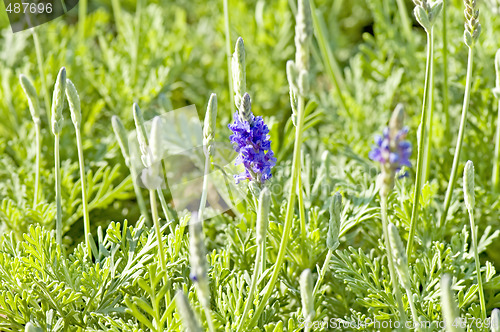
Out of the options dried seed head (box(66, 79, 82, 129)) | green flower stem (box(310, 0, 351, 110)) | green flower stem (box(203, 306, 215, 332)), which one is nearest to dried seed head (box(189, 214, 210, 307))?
green flower stem (box(203, 306, 215, 332))

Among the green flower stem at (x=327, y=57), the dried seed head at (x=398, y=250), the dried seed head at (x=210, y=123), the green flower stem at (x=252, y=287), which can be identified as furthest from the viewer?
the green flower stem at (x=327, y=57)

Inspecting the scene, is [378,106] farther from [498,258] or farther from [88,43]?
[88,43]

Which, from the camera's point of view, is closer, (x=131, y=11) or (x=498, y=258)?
(x=498, y=258)

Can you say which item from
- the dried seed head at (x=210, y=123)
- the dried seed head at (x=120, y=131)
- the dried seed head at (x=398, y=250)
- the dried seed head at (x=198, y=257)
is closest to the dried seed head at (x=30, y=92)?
the dried seed head at (x=120, y=131)

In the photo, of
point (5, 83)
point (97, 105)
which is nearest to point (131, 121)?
point (97, 105)

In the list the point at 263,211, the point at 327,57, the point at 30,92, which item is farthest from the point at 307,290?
the point at 327,57

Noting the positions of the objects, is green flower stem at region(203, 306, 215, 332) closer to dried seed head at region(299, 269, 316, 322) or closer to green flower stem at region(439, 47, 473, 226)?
dried seed head at region(299, 269, 316, 322)

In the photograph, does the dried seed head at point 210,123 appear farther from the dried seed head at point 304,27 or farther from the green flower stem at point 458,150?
the green flower stem at point 458,150
